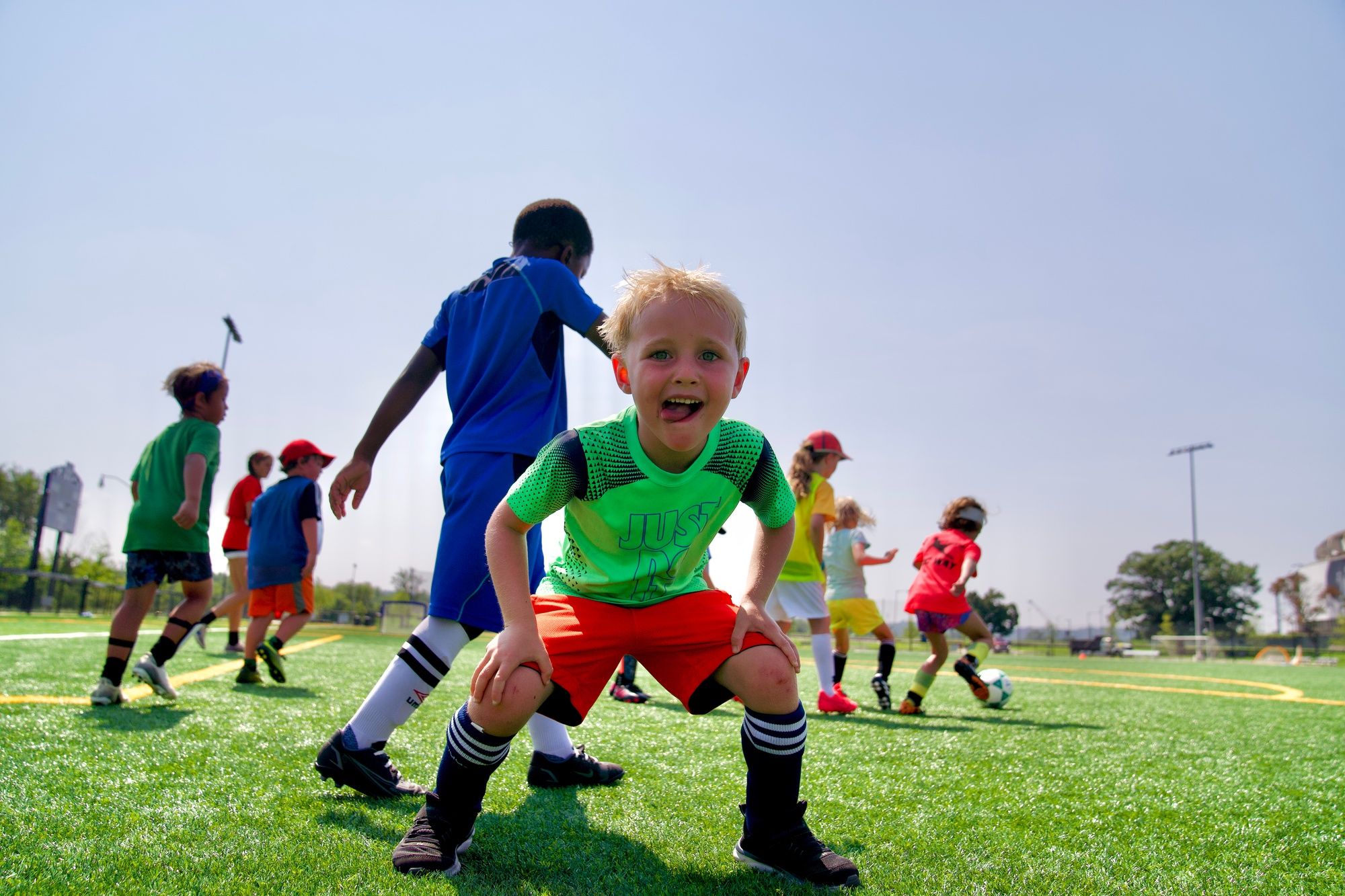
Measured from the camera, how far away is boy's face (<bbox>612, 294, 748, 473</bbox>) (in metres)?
2.07

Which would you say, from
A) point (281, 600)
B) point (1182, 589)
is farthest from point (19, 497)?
point (1182, 589)

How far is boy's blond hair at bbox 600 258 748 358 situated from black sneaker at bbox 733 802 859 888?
49.4 inches

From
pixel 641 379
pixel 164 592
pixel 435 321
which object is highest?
pixel 435 321

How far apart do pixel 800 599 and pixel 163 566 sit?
15.3 feet

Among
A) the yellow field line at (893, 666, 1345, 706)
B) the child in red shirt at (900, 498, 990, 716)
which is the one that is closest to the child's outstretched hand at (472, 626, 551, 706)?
the child in red shirt at (900, 498, 990, 716)

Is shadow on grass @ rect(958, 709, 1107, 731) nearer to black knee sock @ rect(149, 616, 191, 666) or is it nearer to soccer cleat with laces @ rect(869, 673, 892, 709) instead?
soccer cleat with laces @ rect(869, 673, 892, 709)

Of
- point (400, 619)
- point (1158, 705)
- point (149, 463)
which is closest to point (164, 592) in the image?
point (400, 619)

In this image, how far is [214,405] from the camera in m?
5.50

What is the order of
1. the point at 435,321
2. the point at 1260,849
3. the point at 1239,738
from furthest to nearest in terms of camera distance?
the point at 1239,738
the point at 435,321
the point at 1260,849

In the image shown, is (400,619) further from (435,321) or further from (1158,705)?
(435,321)

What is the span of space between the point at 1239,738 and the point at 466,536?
5098 millimetres

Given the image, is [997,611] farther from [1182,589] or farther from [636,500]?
[636,500]

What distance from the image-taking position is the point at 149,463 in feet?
17.8

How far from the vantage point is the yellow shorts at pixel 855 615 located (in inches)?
333
